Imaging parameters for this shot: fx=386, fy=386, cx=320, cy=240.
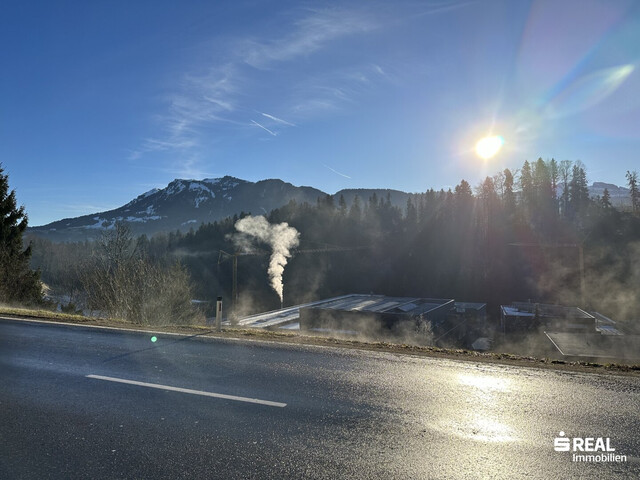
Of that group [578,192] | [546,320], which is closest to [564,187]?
[578,192]

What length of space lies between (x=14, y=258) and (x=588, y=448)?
31.1 m

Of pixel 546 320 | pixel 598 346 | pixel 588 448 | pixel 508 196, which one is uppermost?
pixel 508 196

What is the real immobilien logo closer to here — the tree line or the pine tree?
the pine tree

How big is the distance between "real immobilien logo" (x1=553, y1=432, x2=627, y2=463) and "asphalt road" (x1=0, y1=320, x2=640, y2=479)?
7cm

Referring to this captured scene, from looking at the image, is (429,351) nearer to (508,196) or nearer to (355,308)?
(355,308)

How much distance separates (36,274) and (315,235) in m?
78.5

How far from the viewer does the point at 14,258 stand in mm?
25188

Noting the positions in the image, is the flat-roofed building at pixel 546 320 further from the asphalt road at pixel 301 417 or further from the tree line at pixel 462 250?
the asphalt road at pixel 301 417

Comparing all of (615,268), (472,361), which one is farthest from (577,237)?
(472,361)

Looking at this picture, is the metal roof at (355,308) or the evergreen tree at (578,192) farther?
the evergreen tree at (578,192)

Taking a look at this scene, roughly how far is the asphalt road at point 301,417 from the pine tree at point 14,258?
2168cm

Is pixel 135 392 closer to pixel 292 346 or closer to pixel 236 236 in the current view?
pixel 292 346

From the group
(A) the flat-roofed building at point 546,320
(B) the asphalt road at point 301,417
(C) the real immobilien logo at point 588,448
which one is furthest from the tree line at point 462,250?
(C) the real immobilien logo at point 588,448

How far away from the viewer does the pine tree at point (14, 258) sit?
2438 centimetres
